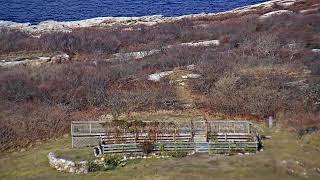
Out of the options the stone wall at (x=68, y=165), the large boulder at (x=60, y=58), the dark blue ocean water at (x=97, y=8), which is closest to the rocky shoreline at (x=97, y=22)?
the dark blue ocean water at (x=97, y=8)

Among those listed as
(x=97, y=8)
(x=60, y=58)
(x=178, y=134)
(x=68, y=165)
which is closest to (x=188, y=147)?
(x=178, y=134)

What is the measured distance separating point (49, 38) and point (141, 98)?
2346 centimetres

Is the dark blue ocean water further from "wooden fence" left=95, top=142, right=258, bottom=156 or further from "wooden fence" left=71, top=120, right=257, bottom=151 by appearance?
"wooden fence" left=95, top=142, right=258, bottom=156

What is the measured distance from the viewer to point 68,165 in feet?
87.8

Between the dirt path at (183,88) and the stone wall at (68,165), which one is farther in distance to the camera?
the dirt path at (183,88)

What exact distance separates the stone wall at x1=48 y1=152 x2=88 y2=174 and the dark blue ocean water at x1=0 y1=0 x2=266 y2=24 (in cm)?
5241

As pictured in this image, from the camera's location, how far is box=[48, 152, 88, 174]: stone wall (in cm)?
2639

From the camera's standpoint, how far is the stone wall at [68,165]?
26391 mm

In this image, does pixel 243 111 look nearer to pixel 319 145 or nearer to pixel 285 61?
pixel 319 145

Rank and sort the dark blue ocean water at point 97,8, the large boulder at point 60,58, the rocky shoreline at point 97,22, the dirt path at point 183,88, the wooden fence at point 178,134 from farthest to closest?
the dark blue ocean water at point 97,8 → the rocky shoreline at point 97,22 → the large boulder at point 60,58 → the dirt path at point 183,88 → the wooden fence at point 178,134

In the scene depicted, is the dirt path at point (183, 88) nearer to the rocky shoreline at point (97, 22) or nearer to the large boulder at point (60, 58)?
the large boulder at point (60, 58)

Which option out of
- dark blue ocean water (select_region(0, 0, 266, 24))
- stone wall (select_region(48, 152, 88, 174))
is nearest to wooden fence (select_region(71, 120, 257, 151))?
stone wall (select_region(48, 152, 88, 174))

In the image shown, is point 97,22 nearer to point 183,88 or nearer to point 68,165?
point 183,88

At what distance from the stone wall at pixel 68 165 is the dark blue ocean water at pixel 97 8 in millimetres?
52411
